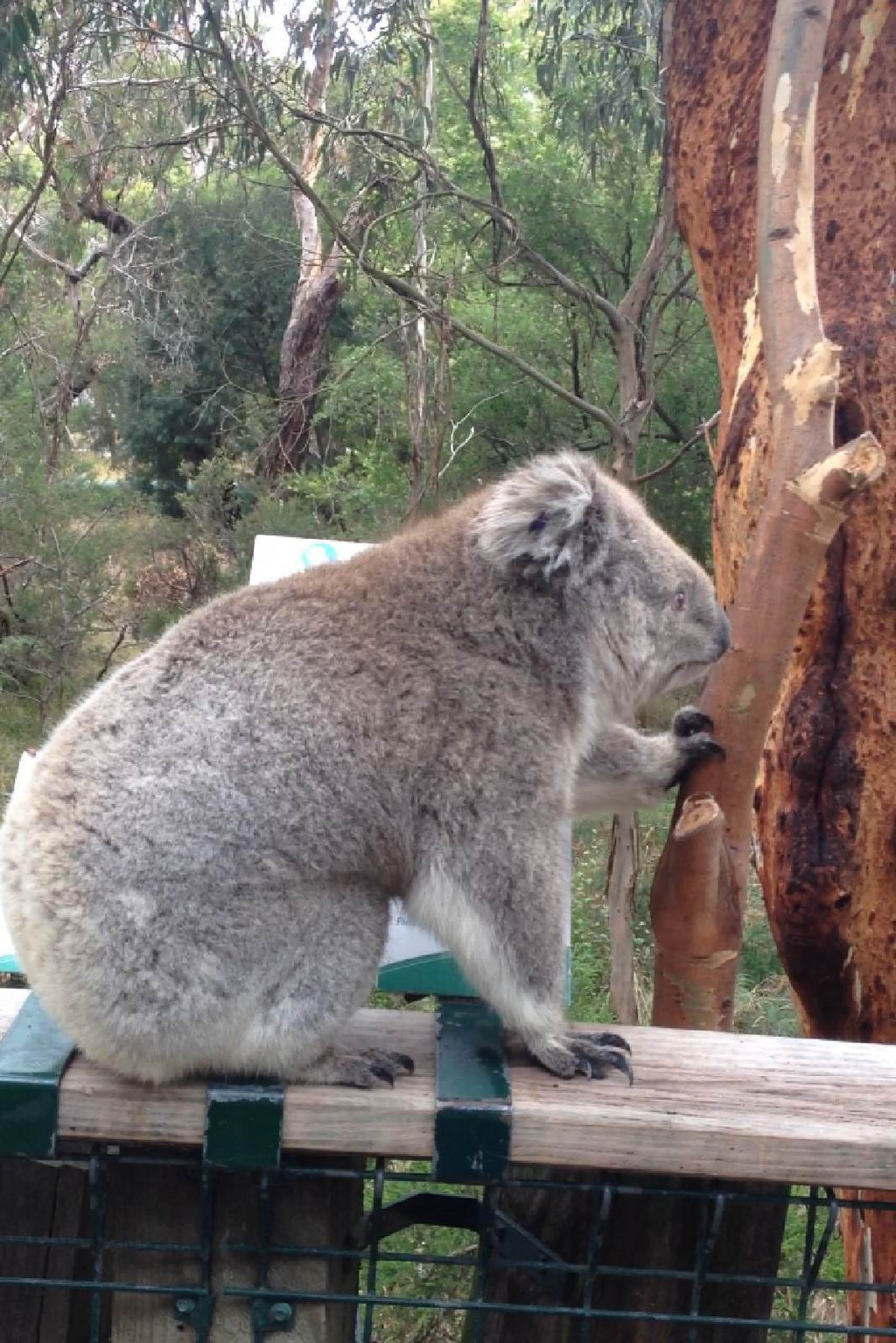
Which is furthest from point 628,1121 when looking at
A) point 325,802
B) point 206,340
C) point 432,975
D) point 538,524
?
point 206,340

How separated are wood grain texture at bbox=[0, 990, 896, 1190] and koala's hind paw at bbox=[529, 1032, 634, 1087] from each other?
2.0 inches

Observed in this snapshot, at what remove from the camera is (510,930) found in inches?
72.6

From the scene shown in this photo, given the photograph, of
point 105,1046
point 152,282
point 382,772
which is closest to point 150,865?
point 105,1046

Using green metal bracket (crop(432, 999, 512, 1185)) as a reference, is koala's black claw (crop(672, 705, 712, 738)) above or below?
above

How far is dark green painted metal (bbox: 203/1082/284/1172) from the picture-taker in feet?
5.01

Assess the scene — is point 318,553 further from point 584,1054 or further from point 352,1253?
point 352,1253

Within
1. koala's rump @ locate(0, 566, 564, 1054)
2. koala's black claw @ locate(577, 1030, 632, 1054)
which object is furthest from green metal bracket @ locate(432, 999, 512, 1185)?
koala's rump @ locate(0, 566, 564, 1054)

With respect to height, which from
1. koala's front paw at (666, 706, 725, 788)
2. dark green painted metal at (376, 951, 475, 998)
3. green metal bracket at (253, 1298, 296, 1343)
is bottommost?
green metal bracket at (253, 1298, 296, 1343)

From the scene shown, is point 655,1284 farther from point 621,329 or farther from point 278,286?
point 278,286

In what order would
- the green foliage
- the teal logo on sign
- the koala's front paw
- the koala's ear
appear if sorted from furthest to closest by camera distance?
1. the green foliage
2. the teal logo on sign
3. the koala's ear
4. the koala's front paw

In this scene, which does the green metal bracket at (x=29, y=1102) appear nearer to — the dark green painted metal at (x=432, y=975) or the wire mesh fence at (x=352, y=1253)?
the wire mesh fence at (x=352, y=1253)

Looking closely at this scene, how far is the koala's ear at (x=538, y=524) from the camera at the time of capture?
2.07m

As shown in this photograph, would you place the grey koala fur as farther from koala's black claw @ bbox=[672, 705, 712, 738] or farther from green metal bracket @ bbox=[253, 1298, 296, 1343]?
green metal bracket @ bbox=[253, 1298, 296, 1343]

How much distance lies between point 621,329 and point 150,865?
11.1 ft
